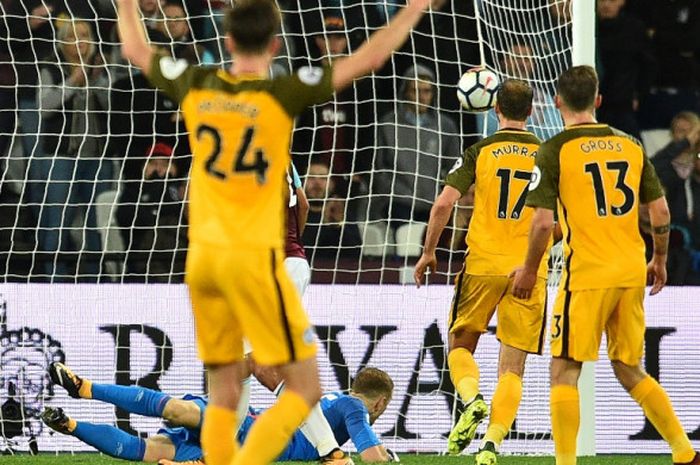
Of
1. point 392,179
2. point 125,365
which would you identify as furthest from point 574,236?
point 392,179

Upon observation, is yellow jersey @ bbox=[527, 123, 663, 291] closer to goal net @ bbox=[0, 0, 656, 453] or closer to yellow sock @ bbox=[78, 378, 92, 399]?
yellow sock @ bbox=[78, 378, 92, 399]

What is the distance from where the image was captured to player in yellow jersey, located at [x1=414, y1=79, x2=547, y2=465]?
Answer: 7.52m

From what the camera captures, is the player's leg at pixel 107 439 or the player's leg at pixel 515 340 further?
Answer: the player's leg at pixel 107 439

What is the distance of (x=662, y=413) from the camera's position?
649 centimetres

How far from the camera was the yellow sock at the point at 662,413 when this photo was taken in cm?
647

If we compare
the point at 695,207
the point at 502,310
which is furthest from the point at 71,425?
the point at 695,207

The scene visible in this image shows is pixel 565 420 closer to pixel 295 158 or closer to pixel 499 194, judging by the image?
pixel 499 194

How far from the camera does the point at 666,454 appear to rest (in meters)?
9.44

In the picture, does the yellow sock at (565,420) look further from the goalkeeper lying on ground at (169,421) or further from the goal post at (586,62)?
the goal post at (586,62)

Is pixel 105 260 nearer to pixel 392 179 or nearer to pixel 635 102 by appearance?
pixel 392 179

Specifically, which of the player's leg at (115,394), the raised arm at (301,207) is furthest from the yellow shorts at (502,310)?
the player's leg at (115,394)

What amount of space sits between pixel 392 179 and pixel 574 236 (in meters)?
4.61

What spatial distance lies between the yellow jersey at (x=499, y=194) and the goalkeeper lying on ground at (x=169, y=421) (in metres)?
1.00

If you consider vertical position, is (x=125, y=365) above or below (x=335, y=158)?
below
